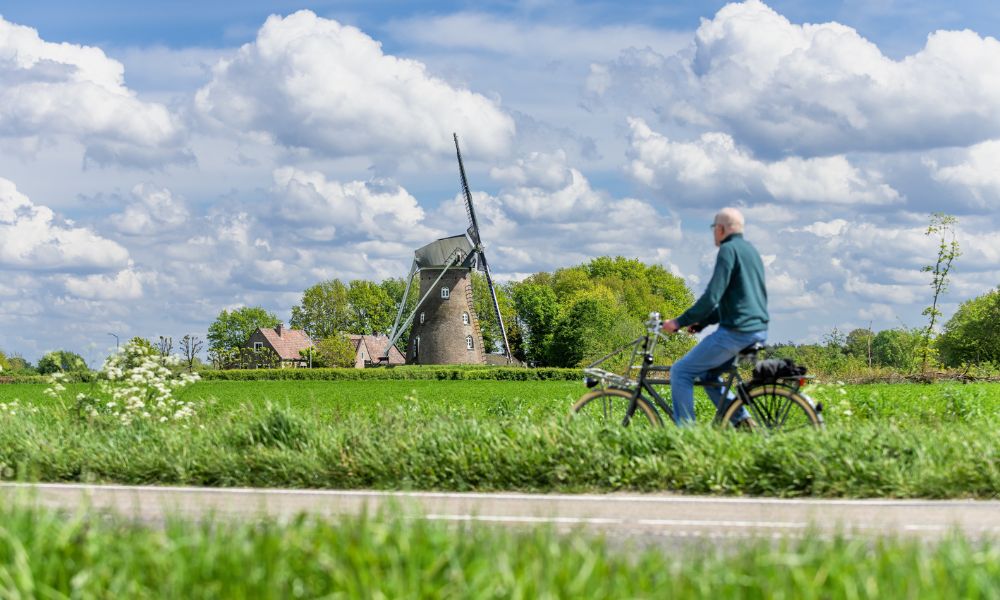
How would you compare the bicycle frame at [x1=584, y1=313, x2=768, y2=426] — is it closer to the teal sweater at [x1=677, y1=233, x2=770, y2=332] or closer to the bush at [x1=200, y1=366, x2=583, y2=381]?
the teal sweater at [x1=677, y1=233, x2=770, y2=332]

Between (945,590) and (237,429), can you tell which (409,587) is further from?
(237,429)

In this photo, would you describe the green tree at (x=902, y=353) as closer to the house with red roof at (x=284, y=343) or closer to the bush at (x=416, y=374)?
the bush at (x=416, y=374)

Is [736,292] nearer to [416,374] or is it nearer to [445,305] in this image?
[416,374]

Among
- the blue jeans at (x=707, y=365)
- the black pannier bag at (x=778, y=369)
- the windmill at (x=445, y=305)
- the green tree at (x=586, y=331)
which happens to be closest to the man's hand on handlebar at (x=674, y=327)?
the blue jeans at (x=707, y=365)

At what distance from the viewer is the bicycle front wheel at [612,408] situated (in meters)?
8.69

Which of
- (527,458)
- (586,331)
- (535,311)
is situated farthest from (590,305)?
(527,458)

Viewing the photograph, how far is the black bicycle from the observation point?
8.36m

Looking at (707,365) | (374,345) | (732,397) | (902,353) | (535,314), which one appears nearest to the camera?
(707,365)

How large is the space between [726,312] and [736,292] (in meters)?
0.19

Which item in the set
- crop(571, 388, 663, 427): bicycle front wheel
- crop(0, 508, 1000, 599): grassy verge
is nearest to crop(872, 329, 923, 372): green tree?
crop(571, 388, 663, 427): bicycle front wheel

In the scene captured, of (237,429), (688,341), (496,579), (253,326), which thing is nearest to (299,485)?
(237,429)

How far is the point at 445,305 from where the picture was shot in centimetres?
6481

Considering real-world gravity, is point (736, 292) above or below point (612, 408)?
above

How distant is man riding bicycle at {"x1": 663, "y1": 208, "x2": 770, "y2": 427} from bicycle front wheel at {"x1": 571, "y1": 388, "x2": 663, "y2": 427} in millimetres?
300
